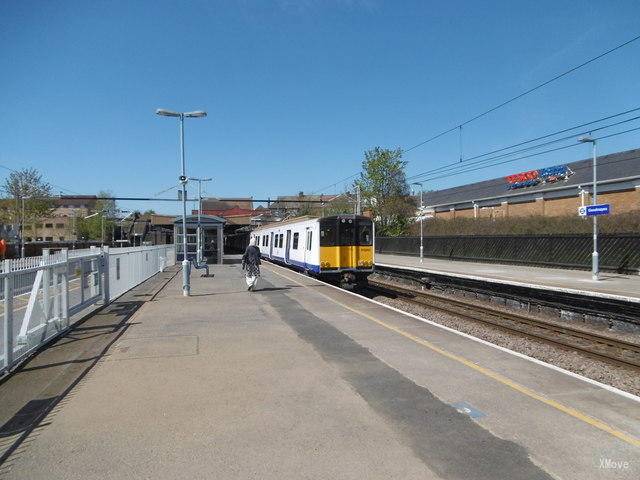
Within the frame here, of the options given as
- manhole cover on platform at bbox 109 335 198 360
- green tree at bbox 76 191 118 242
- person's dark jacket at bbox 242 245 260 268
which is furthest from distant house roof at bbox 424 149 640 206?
green tree at bbox 76 191 118 242

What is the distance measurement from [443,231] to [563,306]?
29857 millimetres

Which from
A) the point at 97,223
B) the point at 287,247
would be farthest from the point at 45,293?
the point at 97,223

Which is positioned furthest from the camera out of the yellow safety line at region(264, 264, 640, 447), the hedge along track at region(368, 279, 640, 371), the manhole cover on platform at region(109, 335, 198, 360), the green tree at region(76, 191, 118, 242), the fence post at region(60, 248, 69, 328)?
the green tree at region(76, 191, 118, 242)

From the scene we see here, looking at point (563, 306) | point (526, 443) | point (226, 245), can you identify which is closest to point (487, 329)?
point (563, 306)

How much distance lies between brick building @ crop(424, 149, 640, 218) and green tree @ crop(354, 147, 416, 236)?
9.84 meters

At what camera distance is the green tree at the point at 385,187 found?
45625 mm

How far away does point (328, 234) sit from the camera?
20.0 m

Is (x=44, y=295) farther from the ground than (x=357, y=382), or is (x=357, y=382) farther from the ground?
(x=44, y=295)

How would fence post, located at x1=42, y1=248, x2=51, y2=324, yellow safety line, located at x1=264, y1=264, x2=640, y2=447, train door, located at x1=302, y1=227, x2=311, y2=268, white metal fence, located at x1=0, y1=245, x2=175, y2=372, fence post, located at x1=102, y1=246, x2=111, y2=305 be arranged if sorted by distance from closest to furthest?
1. yellow safety line, located at x1=264, y1=264, x2=640, y2=447
2. white metal fence, located at x1=0, y1=245, x2=175, y2=372
3. fence post, located at x1=42, y1=248, x2=51, y2=324
4. fence post, located at x1=102, y1=246, x2=111, y2=305
5. train door, located at x1=302, y1=227, x2=311, y2=268

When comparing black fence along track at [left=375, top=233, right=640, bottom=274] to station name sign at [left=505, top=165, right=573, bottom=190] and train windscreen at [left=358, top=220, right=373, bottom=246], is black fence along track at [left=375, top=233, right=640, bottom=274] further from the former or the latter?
station name sign at [left=505, top=165, right=573, bottom=190]

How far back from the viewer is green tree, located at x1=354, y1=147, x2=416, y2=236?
150 ft

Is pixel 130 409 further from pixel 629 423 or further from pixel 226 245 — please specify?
pixel 226 245

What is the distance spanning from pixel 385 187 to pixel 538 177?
15.5 meters

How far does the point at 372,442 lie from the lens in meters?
4.21
